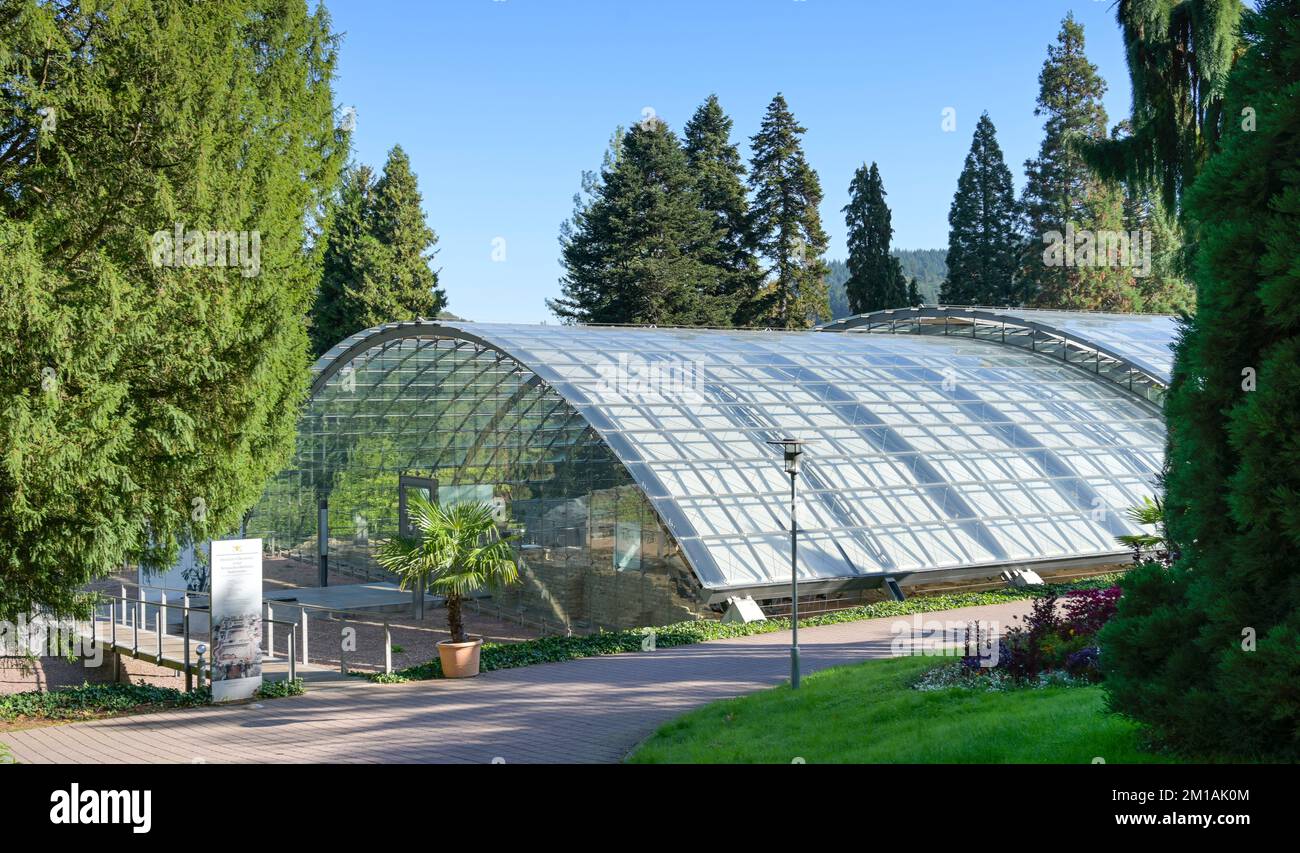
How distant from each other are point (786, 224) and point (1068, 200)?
52.4ft

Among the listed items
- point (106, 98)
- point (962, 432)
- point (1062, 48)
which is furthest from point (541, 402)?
point (1062, 48)

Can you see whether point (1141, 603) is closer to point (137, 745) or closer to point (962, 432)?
point (137, 745)

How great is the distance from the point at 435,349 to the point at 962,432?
1368 centimetres

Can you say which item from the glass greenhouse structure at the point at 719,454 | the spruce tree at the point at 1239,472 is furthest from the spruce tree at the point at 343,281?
the spruce tree at the point at 1239,472

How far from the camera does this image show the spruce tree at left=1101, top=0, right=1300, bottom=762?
6703 millimetres

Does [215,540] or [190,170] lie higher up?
[190,170]

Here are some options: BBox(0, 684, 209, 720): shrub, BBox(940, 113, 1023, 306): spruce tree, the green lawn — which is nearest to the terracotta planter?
BBox(0, 684, 209, 720): shrub

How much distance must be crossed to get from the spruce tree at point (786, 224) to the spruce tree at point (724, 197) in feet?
2.28

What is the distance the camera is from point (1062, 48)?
2468 inches

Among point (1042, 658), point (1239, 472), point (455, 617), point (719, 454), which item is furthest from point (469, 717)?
point (719, 454)

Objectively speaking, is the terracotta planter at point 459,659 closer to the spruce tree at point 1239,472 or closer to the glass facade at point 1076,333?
the spruce tree at point 1239,472

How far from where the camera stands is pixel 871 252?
5953 centimetres
